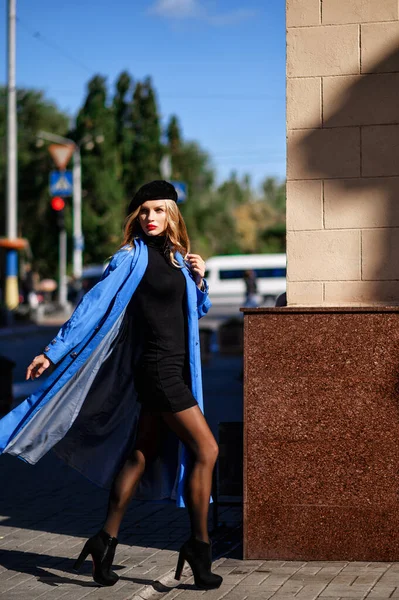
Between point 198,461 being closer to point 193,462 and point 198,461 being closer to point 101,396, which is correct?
point 193,462

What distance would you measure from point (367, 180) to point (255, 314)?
90 centimetres

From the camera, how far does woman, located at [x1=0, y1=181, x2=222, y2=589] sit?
508 centimetres

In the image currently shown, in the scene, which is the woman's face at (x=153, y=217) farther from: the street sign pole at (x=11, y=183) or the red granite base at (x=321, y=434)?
the street sign pole at (x=11, y=183)

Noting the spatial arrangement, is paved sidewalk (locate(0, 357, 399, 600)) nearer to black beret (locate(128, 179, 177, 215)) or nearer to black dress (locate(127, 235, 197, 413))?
Answer: black dress (locate(127, 235, 197, 413))

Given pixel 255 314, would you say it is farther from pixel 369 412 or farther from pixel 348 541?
pixel 348 541

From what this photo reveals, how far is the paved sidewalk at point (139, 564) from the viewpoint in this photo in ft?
16.5

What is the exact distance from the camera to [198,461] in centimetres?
512

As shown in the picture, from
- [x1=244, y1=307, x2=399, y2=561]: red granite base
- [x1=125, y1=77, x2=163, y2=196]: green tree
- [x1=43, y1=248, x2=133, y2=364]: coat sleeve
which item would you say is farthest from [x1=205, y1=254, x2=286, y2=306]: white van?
[x1=43, y1=248, x2=133, y2=364]: coat sleeve

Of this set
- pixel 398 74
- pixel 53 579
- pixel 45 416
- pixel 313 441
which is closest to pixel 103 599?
pixel 53 579

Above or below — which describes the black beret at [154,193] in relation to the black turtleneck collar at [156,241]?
above

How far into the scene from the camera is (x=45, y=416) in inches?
208

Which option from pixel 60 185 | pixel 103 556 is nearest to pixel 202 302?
pixel 103 556

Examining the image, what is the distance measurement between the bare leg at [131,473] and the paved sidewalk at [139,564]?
0.31 m

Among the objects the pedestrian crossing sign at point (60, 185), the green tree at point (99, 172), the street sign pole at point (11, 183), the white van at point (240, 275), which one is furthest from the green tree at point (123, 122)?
the street sign pole at point (11, 183)
